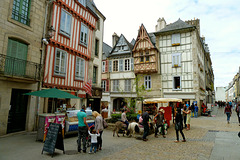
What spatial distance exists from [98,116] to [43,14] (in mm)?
8122

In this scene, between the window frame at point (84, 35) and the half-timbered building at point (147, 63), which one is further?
the half-timbered building at point (147, 63)

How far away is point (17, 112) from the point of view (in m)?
9.01

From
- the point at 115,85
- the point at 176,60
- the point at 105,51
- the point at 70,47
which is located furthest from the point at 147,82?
the point at 70,47

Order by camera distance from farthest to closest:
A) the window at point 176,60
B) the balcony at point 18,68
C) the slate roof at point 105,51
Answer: the slate roof at point 105,51, the window at point 176,60, the balcony at point 18,68

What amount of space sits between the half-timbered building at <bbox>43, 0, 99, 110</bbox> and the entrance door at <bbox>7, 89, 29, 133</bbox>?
161cm

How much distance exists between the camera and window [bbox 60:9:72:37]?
39.0ft

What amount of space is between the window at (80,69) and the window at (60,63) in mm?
1412

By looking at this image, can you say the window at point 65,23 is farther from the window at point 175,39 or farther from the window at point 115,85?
the window at point 175,39

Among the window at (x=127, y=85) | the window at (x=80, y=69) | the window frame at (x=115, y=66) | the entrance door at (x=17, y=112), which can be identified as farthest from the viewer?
the window frame at (x=115, y=66)

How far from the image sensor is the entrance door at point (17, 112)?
28.3 ft

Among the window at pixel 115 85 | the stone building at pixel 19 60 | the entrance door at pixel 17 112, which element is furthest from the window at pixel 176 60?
the entrance door at pixel 17 112

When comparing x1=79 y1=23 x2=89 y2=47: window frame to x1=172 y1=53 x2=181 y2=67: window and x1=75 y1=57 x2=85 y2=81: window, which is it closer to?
x1=75 y1=57 x2=85 y2=81: window

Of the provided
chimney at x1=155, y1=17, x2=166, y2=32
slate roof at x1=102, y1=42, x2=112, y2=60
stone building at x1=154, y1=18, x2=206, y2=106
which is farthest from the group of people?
chimney at x1=155, y1=17, x2=166, y2=32

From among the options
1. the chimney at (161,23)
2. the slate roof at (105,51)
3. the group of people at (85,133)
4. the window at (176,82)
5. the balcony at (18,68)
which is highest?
the chimney at (161,23)
